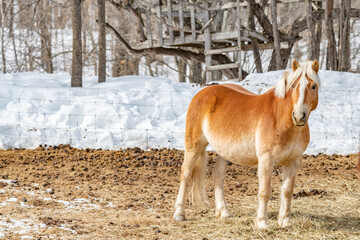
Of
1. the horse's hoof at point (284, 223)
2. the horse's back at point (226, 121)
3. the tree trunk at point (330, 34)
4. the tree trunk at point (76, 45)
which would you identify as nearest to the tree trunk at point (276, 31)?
the tree trunk at point (330, 34)

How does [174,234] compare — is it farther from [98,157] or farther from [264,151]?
[98,157]

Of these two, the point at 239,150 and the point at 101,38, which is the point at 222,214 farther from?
the point at 101,38

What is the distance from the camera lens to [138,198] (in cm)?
616

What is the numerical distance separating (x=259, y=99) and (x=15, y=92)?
27.2ft

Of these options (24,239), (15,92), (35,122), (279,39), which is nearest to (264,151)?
(24,239)

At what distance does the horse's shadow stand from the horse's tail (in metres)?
0.81

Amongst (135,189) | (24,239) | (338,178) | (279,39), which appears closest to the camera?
(24,239)

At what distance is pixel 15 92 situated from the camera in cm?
1151

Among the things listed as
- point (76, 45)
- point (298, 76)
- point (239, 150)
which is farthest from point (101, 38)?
point (298, 76)

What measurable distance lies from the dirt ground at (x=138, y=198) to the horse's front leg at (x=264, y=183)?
0.38 feet

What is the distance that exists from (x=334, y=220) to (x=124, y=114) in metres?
6.44

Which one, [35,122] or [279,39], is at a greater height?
[279,39]

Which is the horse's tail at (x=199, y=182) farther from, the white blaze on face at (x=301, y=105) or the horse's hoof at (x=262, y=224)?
the white blaze on face at (x=301, y=105)

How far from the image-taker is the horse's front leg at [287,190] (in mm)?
4633
